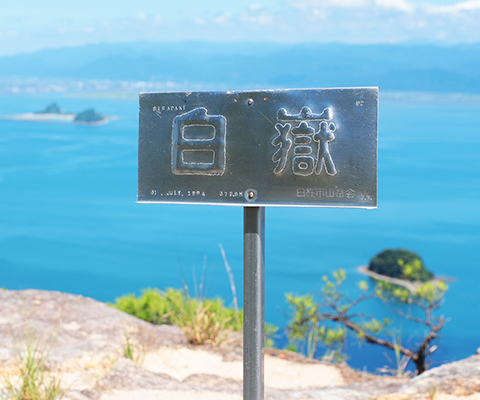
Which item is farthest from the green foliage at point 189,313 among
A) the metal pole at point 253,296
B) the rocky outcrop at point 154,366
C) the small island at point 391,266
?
the small island at point 391,266

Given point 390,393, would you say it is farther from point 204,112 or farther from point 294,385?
point 204,112

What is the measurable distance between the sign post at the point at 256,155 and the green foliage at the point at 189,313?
183 centimetres

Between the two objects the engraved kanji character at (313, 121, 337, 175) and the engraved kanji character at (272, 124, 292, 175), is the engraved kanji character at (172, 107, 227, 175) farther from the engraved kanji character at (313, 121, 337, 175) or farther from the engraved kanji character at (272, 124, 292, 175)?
the engraved kanji character at (313, 121, 337, 175)

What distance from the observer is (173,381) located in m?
3.40

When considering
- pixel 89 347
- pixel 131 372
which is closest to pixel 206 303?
pixel 89 347

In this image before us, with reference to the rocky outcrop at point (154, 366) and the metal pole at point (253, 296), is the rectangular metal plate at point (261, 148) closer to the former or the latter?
the metal pole at point (253, 296)

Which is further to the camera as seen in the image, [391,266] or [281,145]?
[391,266]

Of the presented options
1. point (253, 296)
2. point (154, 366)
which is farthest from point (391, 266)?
point (253, 296)

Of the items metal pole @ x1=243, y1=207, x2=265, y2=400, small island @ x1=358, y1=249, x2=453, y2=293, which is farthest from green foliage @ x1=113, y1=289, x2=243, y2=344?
small island @ x1=358, y1=249, x2=453, y2=293

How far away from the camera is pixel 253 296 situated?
242cm

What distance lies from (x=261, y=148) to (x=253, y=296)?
0.58 m

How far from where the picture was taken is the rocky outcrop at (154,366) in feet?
10.4

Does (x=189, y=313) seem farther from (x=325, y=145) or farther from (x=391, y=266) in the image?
(x=391, y=266)

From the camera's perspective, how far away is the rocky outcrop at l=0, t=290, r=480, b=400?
316cm
